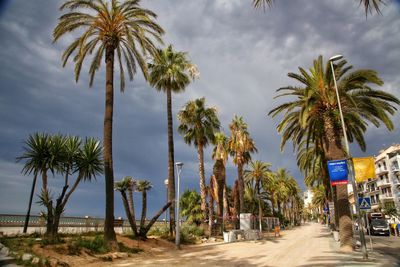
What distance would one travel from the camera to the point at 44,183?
21.6 m

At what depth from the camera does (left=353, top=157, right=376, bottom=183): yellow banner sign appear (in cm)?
1806

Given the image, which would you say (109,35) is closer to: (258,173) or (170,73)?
(170,73)

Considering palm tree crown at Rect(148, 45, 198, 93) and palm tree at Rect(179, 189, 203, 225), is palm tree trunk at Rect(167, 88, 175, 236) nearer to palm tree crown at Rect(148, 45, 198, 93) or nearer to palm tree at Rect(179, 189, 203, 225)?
palm tree crown at Rect(148, 45, 198, 93)

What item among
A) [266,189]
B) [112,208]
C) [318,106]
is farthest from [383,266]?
[266,189]

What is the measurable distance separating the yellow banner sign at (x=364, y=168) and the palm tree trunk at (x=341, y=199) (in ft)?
8.37

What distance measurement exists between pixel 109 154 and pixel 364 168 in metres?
15.5

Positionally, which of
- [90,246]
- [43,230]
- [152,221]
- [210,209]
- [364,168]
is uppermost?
[364,168]

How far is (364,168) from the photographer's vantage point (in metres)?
18.2

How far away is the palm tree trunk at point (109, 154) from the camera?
17.8 meters

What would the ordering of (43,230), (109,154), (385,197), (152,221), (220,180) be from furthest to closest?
1. (385,197)
2. (220,180)
3. (152,221)
4. (43,230)
5. (109,154)

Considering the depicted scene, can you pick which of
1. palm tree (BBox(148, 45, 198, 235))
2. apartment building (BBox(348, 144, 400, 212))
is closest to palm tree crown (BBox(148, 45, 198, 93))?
palm tree (BBox(148, 45, 198, 235))

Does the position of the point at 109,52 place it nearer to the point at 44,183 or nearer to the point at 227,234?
the point at 44,183

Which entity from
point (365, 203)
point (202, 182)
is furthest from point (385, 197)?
point (365, 203)

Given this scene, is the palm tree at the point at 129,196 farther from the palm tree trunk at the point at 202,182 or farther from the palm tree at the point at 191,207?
the palm tree at the point at 191,207
